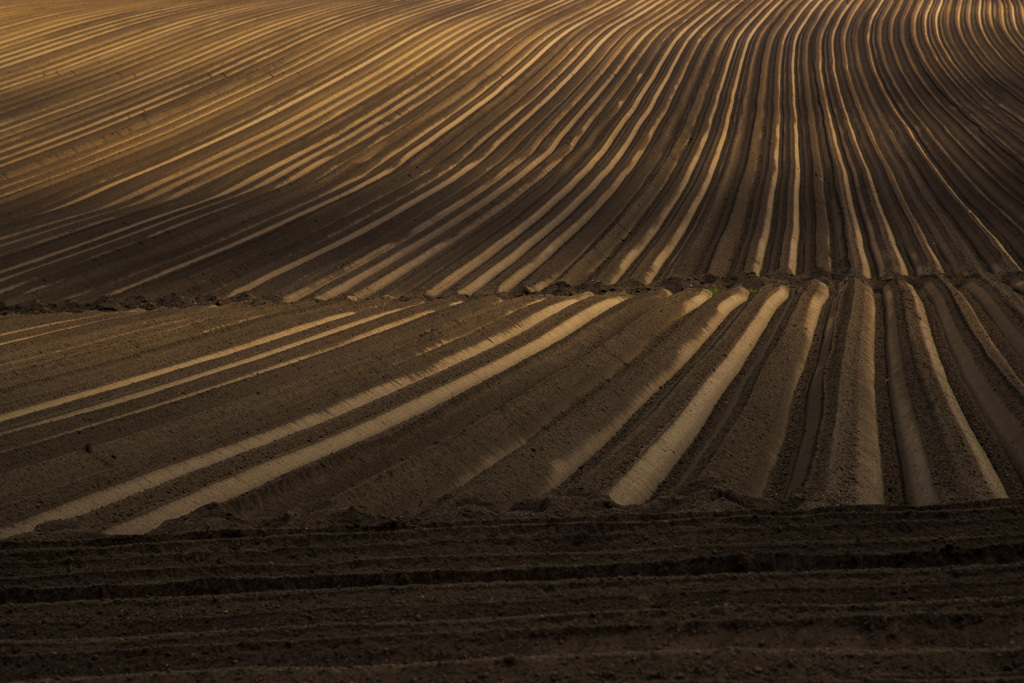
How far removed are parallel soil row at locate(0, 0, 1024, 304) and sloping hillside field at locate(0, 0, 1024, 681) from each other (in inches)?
3.8

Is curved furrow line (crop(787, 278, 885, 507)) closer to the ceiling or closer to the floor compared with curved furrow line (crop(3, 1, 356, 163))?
closer to the floor

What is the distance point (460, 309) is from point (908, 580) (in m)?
5.31

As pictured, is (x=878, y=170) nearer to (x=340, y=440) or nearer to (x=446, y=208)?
(x=446, y=208)

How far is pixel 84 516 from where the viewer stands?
170 inches

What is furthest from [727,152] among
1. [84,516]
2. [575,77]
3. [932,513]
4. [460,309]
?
[84,516]

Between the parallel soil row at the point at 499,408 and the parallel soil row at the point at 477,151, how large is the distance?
220 centimetres

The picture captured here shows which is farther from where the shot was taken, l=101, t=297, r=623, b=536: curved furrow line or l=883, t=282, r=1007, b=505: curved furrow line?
l=883, t=282, r=1007, b=505: curved furrow line

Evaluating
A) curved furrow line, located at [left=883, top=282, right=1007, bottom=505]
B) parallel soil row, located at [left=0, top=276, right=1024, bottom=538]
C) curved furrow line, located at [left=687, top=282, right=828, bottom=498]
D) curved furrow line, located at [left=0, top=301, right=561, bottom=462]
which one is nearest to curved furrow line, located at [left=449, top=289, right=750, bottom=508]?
parallel soil row, located at [left=0, top=276, right=1024, bottom=538]

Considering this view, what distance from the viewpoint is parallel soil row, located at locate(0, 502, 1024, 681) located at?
2885 millimetres

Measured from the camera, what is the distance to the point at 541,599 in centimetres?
329

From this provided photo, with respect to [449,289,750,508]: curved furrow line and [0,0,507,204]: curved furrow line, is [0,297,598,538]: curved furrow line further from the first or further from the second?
[0,0,507,204]: curved furrow line

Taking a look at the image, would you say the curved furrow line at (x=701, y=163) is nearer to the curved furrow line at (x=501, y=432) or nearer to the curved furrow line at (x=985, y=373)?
the curved furrow line at (x=501, y=432)

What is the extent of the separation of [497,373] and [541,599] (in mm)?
3302

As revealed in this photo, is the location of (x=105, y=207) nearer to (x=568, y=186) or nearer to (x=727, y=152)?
(x=568, y=186)
